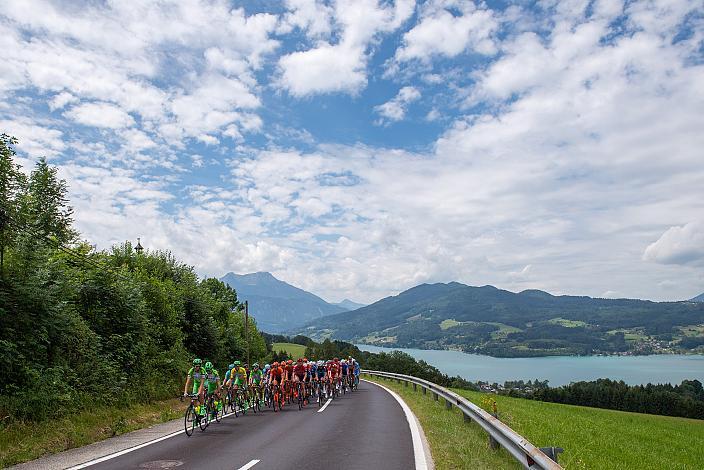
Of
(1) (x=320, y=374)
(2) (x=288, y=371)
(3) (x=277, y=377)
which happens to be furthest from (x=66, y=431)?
(1) (x=320, y=374)

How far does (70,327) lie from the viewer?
14938 mm

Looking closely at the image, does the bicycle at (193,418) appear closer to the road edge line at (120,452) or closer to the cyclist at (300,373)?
the road edge line at (120,452)

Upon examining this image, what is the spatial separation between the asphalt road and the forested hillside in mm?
3615

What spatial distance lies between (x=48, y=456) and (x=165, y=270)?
944 inches

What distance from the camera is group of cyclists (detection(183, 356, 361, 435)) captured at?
13867mm

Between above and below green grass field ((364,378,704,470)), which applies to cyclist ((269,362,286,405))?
above

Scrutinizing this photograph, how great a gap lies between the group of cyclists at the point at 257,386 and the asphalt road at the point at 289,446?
0.63 metres

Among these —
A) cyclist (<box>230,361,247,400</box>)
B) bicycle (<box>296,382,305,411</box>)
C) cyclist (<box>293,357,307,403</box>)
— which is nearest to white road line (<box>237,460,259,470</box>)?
cyclist (<box>230,361,247,400</box>)

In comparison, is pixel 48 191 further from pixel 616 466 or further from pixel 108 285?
Result: pixel 616 466

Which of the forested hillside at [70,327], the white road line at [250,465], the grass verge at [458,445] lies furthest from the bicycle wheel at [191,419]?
the grass verge at [458,445]

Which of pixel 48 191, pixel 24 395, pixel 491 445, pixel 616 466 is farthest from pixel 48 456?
pixel 48 191

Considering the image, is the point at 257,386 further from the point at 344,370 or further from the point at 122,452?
the point at 122,452

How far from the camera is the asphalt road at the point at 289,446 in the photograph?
8734 mm

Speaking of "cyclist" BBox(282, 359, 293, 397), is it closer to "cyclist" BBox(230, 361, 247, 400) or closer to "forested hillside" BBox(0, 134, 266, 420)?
"cyclist" BBox(230, 361, 247, 400)
